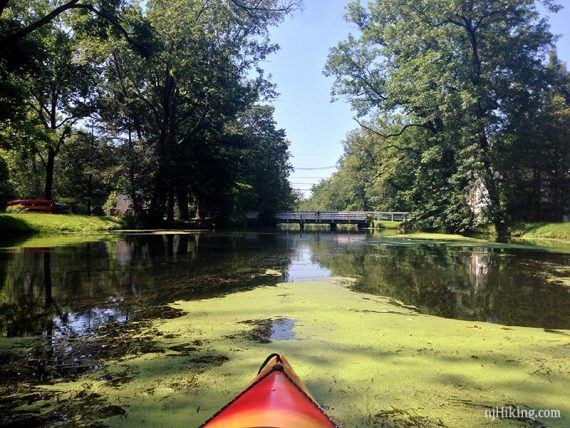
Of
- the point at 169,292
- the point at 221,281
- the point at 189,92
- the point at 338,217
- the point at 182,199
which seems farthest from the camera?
the point at 338,217

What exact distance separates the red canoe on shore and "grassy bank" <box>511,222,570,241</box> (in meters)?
25.3

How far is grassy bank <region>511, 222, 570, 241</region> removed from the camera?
23281mm

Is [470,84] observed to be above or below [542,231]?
above

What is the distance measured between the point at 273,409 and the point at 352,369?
1840 mm

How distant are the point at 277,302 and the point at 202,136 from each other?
86.6 feet

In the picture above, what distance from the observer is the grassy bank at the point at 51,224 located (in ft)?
69.3

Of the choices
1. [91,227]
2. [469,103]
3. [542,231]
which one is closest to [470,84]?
[469,103]

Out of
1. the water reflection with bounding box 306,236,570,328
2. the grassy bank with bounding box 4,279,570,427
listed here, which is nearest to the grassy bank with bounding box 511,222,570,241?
the water reflection with bounding box 306,236,570,328

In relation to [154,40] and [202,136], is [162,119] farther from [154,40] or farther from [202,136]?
[154,40]

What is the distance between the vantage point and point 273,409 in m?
1.98

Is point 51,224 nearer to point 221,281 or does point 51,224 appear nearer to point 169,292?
point 221,281

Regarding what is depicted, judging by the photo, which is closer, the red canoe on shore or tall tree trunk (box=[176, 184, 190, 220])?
the red canoe on shore

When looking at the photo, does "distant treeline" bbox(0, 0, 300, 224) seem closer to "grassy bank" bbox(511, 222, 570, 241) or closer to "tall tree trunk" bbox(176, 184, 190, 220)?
"tall tree trunk" bbox(176, 184, 190, 220)

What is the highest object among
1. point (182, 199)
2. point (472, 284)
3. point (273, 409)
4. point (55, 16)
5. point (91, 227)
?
point (55, 16)
